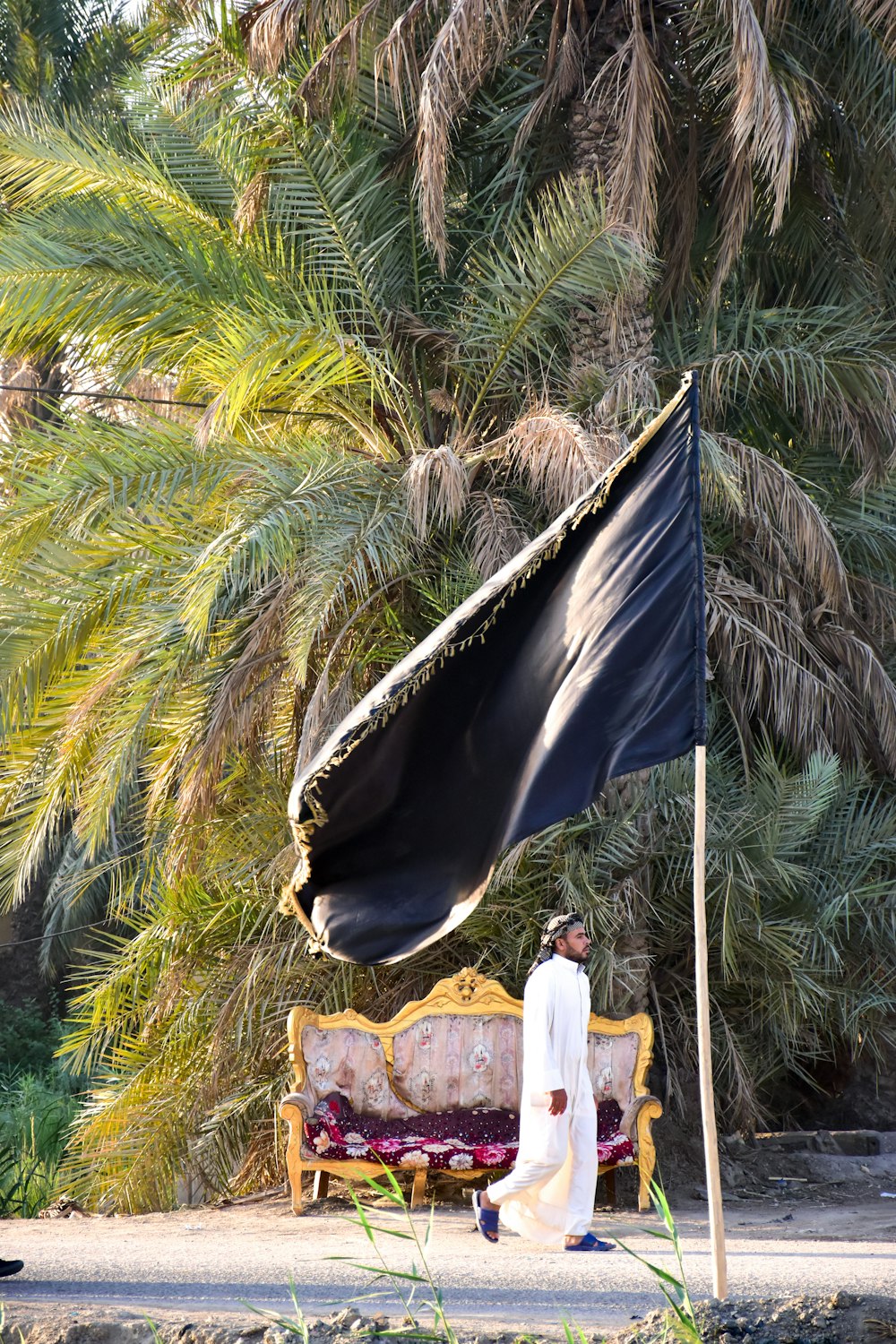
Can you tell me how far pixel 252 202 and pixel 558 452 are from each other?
10.1 ft

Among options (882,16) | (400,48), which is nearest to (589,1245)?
(400,48)

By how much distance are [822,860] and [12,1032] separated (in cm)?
1256

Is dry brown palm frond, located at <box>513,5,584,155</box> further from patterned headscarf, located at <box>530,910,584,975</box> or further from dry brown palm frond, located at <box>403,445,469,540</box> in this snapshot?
patterned headscarf, located at <box>530,910,584,975</box>

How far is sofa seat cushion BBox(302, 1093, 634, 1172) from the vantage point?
774cm

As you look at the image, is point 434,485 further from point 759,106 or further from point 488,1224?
point 488,1224

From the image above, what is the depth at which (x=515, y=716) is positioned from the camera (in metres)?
4.80

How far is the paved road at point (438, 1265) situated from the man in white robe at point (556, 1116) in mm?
161

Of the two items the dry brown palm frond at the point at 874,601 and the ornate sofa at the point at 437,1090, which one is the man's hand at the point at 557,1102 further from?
the dry brown palm frond at the point at 874,601

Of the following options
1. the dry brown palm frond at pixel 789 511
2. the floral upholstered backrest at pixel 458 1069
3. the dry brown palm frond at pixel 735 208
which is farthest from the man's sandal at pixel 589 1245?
the dry brown palm frond at pixel 735 208

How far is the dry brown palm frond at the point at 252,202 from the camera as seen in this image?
9.91m

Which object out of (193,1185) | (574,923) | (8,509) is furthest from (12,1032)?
(574,923)

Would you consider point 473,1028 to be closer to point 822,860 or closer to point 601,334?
point 822,860

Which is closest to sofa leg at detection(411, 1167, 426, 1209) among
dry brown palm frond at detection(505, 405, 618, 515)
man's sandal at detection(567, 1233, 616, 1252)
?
man's sandal at detection(567, 1233, 616, 1252)

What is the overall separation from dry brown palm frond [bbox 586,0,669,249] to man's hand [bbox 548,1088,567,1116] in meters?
5.55
